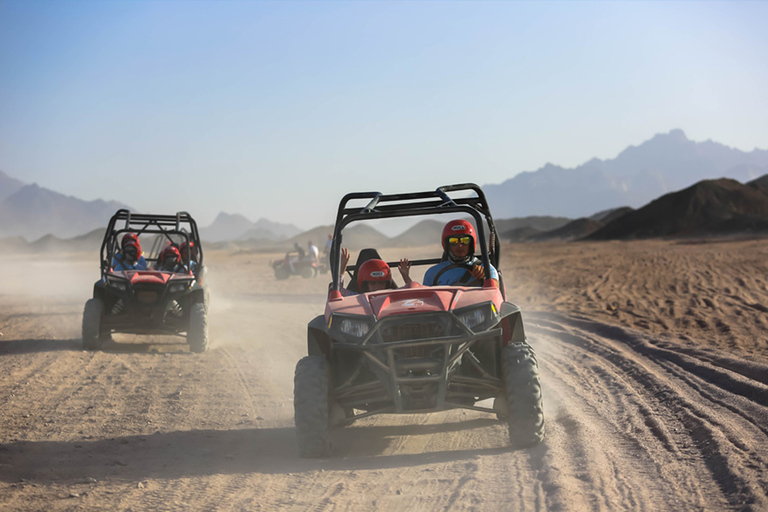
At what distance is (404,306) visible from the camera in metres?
6.02

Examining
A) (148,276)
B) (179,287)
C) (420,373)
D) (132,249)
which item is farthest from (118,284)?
(420,373)

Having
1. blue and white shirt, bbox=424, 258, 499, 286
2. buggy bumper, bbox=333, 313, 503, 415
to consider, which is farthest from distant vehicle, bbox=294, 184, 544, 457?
blue and white shirt, bbox=424, 258, 499, 286

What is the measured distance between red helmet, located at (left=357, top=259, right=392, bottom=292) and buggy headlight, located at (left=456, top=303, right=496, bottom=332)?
3.53 feet

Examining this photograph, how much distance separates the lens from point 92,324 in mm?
12156

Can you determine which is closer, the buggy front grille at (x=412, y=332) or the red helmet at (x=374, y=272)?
the buggy front grille at (x=412, y=332)

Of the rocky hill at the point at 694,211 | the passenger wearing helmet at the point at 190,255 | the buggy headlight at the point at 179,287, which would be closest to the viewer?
the buggy headlight at the point at 179,287

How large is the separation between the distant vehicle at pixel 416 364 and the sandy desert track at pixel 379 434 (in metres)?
0.37

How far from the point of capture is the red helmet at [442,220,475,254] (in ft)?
24.0

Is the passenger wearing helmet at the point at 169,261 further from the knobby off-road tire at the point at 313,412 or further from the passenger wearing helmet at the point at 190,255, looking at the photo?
the knobby off-road tire at the point at 313,412

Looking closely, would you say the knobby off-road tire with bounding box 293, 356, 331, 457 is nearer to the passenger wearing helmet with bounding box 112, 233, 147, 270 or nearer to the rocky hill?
the passenger wearing helmet with bounding box 112, 233, 147, 270

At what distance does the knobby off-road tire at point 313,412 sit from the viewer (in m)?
6.06

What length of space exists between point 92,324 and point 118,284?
0.77 meters

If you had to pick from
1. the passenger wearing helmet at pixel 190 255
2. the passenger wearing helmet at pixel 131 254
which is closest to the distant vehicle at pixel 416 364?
the passenger wearing helmet at pixel 190 255

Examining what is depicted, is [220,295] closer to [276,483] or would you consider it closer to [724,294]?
[724,294]
